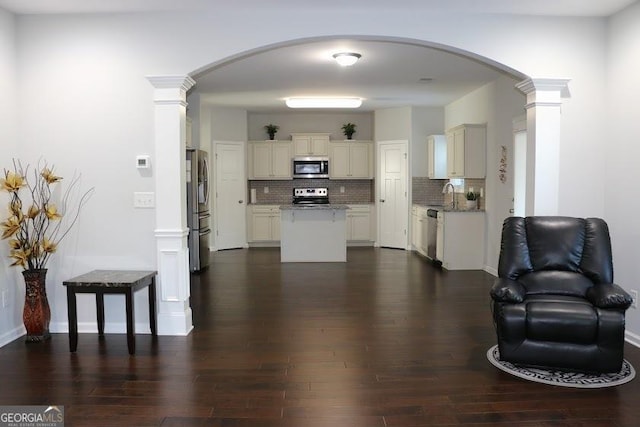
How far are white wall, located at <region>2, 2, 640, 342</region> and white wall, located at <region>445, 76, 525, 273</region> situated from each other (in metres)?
1.88

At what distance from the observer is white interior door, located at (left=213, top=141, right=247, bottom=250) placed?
31.8ft

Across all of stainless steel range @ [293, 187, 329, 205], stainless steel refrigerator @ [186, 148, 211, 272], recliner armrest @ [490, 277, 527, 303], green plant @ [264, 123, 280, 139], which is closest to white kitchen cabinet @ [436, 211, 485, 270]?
stainless steel range @ [293, 187, 329, 205]

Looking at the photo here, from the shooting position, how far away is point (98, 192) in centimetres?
436

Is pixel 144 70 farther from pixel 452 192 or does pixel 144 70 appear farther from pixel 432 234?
pixel 452 192

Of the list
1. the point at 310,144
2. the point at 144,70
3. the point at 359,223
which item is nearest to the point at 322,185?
the point at 310,144

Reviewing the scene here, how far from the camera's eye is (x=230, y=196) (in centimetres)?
983

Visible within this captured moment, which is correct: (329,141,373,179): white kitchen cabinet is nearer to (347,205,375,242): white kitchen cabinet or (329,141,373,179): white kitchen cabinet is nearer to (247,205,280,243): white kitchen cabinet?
(347,205,375,242): white kitchen cabinet

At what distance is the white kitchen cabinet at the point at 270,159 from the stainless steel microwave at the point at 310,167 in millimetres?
133

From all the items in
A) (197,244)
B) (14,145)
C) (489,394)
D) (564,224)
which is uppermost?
(14,145)

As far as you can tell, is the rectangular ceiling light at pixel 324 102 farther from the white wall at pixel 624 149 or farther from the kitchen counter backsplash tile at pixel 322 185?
the white wall at pixel 624 149

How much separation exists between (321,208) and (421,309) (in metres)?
3.20

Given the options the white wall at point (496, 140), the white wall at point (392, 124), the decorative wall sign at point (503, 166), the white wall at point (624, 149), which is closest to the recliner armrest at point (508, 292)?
the white wall at point (624, 149)

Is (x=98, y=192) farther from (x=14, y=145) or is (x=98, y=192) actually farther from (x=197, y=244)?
(x=197, y=244)

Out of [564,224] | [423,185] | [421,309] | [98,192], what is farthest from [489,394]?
[423,185]
